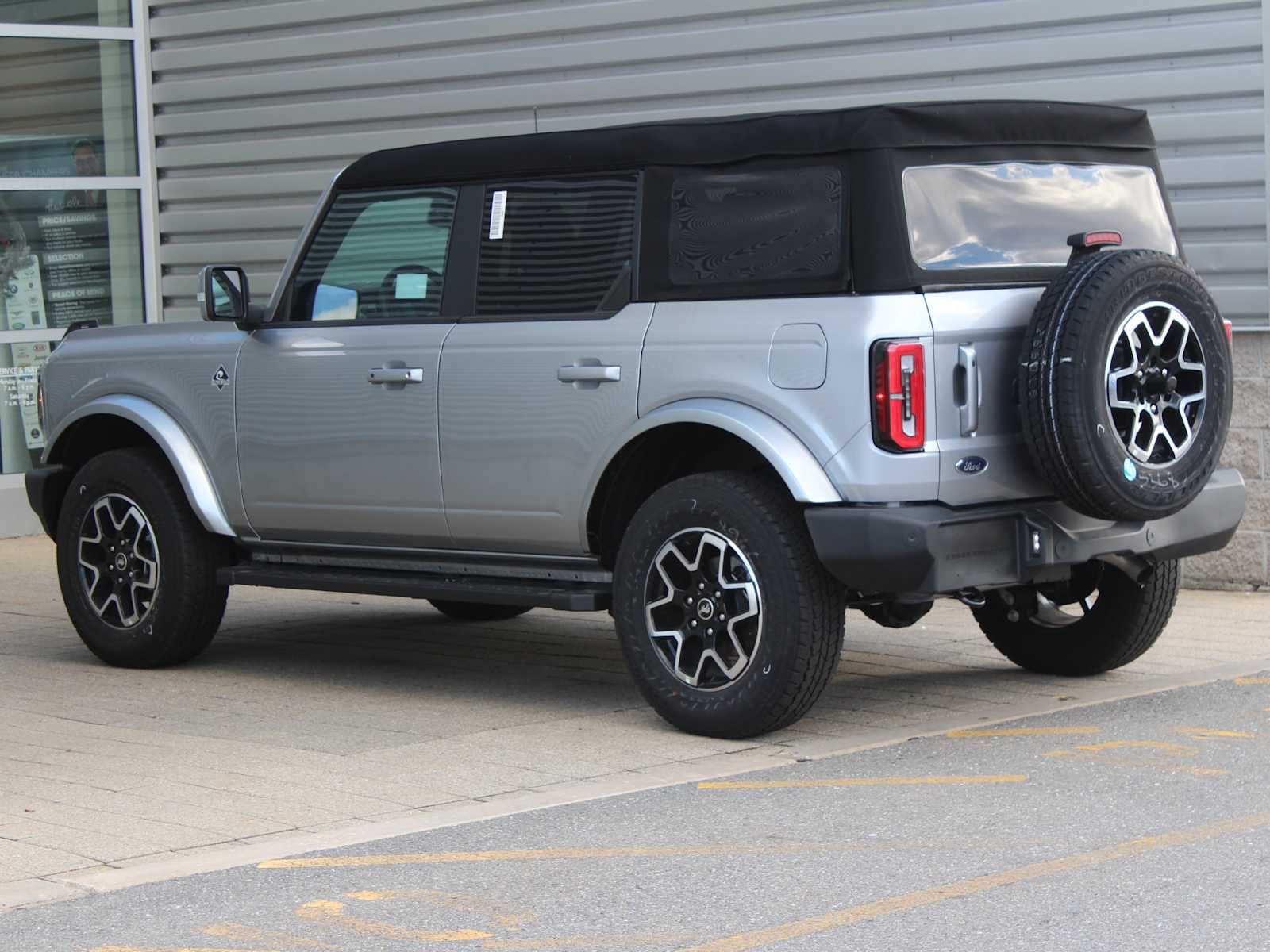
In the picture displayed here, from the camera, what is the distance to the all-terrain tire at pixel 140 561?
8.34 meters

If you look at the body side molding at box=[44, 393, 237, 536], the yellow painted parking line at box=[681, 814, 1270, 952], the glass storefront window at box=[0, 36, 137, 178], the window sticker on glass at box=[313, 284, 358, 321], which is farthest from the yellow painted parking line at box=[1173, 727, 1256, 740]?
the glass storefront window at box=[0, 36, 137, 178]

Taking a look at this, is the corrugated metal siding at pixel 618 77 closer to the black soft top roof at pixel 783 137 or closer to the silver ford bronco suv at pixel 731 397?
the black soft top roof at pixel 783 137

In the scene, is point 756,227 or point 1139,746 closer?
point 1139,746

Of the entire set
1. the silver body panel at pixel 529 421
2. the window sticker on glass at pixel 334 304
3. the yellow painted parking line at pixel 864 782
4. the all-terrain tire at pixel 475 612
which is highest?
the window sticker on glass at pixel 334 304

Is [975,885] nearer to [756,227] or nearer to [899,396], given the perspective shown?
[899,396]

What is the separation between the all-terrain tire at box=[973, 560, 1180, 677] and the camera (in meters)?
7.62

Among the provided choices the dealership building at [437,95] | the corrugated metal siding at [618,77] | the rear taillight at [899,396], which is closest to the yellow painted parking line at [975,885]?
the rear taillight at [899,396]

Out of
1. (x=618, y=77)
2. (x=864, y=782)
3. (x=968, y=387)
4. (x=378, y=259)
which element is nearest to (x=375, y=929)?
(x=864, y=782)

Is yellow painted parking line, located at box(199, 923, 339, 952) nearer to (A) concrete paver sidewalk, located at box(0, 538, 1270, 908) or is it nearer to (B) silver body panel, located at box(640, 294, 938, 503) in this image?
(A) concrete paver sidewalk, located at box(0, 538, 1270, 908)

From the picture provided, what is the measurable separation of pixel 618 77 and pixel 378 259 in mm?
4570

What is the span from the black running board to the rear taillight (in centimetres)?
125

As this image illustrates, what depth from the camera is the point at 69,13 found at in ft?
47.1

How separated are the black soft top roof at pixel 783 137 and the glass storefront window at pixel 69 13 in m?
7.34

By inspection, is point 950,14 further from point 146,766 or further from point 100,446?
point 146,766
